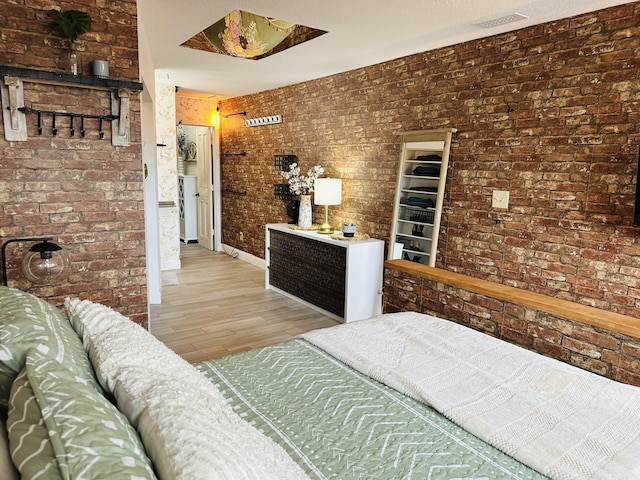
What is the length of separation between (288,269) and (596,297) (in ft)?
10.3

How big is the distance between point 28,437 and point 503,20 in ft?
10.9

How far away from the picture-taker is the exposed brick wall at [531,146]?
269 cm

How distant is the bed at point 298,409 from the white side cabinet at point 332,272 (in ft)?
7.24

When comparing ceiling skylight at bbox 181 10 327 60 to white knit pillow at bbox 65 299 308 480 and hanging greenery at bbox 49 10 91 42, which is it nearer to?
hanging greenery at bbox 49 10 91 42

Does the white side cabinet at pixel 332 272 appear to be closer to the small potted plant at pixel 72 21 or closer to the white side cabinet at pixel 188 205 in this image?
the small potted plant at pixel 72 21

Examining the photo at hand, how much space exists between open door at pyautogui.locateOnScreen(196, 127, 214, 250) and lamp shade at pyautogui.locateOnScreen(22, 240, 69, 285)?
582 cm

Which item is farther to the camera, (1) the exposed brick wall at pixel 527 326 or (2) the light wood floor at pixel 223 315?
(2) the light wood floor at pixel 223 315

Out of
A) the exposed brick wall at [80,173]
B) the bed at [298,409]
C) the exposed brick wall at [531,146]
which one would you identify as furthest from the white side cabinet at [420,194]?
the exposed brick wall at [80,173]

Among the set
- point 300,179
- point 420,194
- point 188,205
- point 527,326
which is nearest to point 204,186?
point 188,205

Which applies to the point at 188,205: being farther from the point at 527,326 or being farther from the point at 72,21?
the point at 527,326

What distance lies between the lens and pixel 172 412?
3.26ft

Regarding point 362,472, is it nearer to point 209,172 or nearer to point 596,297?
point 596,297

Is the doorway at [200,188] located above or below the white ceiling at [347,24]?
below

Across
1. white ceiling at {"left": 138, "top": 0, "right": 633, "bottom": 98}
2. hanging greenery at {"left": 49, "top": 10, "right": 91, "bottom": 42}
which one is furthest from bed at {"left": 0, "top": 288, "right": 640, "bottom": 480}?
white ceiling at {"left": 138, "top": 0, "right": 633, "bottom": 98}
